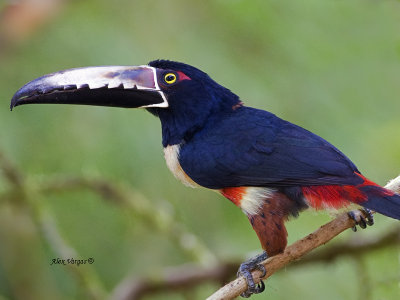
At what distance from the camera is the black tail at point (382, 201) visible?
3.24 meters

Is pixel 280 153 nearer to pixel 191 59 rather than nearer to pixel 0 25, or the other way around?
pixel 191 59

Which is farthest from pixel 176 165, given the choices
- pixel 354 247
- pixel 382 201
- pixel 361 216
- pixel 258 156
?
pixel 354 247

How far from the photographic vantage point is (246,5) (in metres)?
5.32

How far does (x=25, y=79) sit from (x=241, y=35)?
1.79 m

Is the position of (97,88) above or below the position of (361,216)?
above

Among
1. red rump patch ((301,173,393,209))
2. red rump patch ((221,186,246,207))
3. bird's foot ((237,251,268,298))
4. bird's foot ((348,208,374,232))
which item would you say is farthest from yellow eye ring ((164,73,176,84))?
bird's foot ((348,208,374,232))

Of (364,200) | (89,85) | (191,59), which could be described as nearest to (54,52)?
(191,59)

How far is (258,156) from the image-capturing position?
3.82 m

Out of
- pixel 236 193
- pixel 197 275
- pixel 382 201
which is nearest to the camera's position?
pixel 382 201

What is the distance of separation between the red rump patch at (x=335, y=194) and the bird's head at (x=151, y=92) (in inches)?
29.8

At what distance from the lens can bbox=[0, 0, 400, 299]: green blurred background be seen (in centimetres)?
520

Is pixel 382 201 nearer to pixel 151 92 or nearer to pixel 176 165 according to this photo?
pixel 176 165

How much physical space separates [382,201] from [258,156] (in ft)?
2.47

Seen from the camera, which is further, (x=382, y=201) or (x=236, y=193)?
(x=236, y=193)
